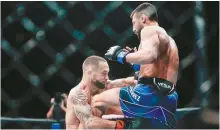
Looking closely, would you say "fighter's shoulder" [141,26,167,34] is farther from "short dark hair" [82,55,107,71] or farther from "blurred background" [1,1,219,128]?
"short dark hair" [82,55,107,71]

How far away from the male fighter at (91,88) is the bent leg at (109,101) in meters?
0.02

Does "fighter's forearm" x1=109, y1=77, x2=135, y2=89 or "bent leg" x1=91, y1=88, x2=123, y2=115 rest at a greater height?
"fighter's forearm" x1=109, y1=77, x2=135, y2=89

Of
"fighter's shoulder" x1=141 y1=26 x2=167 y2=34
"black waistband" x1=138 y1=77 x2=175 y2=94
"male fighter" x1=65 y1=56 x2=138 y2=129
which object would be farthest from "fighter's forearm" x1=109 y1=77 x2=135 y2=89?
"fighter's shoulder" x1=141 y1=26 x2=167 y2=34

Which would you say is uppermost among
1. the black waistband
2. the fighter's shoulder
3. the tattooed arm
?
the fighter's shoulder

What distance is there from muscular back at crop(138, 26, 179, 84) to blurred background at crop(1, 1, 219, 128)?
0.15 ft

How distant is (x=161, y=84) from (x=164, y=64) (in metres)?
0.07

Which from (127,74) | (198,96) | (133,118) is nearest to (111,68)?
(127,74)

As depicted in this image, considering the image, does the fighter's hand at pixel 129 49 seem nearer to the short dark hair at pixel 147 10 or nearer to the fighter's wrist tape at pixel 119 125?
the short dark hair at pixel 147 10

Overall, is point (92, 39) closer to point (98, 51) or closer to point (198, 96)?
point (98, 51)

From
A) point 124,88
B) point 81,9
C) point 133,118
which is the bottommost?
point 133,118

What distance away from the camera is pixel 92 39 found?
1.39m

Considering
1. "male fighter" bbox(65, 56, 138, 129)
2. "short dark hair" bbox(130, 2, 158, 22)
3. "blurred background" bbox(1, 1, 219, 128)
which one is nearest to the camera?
"blurred background" bbox(1, 1, 219, 128)

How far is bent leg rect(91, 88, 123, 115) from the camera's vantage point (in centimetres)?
140

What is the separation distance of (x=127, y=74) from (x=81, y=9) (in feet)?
1.49
